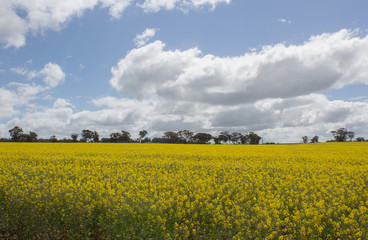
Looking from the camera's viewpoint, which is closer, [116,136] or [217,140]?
[116,136]

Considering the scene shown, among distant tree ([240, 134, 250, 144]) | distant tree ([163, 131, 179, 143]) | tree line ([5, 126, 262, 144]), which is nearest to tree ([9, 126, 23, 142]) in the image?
tree line ([5, 126, 262, 144])

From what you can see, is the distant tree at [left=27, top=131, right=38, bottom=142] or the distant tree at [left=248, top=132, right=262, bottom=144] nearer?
the distant tree at [left=27, top=131, right=38, bottom=142]

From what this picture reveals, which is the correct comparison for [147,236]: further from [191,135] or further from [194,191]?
[191,135]

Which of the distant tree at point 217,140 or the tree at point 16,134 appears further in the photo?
the distant tree at point 217,140

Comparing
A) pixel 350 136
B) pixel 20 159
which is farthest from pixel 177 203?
pixel 350 136

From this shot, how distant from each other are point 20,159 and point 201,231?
1696 centimetres

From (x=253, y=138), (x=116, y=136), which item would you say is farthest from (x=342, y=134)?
(x=116, y=136)

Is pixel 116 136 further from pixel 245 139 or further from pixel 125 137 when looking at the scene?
pixel 245 139

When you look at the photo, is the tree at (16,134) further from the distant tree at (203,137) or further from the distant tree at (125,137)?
the distant tree at (203,137)

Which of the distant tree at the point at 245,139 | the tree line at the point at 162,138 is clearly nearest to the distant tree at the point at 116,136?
the tree line at the point at 162,138

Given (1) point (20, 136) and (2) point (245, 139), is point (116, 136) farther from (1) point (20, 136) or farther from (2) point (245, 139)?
(2) point (245, 139)

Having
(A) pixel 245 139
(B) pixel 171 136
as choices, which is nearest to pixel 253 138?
(A) pixel 245 139

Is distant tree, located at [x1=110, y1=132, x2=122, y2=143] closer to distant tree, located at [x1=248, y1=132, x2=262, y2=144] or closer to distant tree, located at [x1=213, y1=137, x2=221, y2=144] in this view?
distant tree, located at [x1=213, y1=137, x2=221, y2=144]

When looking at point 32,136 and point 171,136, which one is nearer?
point 32,136
